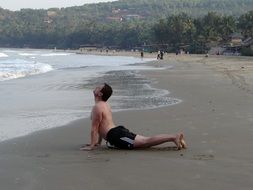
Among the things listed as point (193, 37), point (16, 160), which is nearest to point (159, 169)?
point (16, 160)

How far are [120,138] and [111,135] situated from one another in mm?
152

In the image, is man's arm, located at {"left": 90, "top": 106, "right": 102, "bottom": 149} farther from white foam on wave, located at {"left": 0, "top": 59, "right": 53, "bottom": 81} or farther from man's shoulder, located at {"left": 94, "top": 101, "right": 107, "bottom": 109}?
white foam on wave, located at {"left": 0, "top": 59, "right": 53, "bottom": 81}

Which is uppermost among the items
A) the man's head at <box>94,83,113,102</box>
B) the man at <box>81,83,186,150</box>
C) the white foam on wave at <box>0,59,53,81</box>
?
the man's head at <box>94,83,113,102</box>

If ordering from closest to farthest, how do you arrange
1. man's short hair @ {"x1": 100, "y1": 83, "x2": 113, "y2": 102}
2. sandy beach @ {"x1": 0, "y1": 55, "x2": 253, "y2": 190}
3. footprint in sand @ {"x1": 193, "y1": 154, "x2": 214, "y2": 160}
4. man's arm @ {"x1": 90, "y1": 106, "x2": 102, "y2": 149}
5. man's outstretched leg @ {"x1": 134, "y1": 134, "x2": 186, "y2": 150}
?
sandy beach @ {"x1": 0, "y1": 55, "x2": 253, "y2": 190}
footprint in sand @ {"x1": 193, "y1": 154, "x2": 214, "y2": 160}
man's outstretched leg @ {"x1": 134, "y1": 134, "x2": 186, "y2": 150}
man's arm @ {"x1": 90, "y1": 106, "x2": 102, "y2": 149}
man's short hair @ {"x1": 100, "y1": 83, "x2": 113, "y2": 102}

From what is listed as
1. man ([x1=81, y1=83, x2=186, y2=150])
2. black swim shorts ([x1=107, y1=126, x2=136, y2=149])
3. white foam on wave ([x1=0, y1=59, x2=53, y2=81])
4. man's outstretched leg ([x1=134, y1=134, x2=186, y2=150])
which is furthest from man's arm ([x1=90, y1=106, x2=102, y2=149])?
white foam on wave ([x1=0, y1=59, x2=53, y2=81])

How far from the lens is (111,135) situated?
22.3 feet

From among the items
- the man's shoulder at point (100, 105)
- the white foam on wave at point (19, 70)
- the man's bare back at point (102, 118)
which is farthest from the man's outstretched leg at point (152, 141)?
the white foam on wave at point (19, 70)

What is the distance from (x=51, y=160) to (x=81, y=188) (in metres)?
1.53

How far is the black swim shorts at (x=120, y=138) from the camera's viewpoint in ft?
22.0

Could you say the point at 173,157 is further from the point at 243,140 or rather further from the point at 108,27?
the point at 108,27

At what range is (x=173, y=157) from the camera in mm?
6121

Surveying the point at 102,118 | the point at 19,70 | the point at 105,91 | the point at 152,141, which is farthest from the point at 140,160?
the point at 19,70

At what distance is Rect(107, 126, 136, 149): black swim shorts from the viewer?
6.70m

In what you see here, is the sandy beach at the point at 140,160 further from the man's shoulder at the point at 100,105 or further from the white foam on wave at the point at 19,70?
the white foam on wave at the point at 19,70
